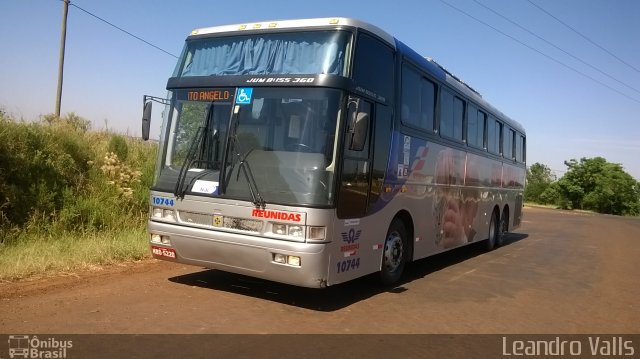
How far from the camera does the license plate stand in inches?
→ 267

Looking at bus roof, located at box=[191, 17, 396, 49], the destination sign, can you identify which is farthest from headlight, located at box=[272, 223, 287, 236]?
bus roof, located at box=[191, 17, 396, 49]

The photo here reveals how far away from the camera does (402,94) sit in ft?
25.6

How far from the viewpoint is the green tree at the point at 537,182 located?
80062 mm

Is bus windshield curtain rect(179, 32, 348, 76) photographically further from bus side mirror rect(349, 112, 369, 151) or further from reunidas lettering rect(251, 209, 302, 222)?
reunidas lettering rect(251, 209, 302, 222)

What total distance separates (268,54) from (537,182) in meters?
84.7

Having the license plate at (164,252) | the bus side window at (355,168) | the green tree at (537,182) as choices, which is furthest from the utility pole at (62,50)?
the green tree at (537,182)

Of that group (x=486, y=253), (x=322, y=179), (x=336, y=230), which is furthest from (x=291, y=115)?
(x=486, y=253)

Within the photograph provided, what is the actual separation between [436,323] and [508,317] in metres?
1.14

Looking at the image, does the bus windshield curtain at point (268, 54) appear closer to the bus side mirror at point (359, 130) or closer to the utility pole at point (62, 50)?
the bus side mirror at point (359, 130)

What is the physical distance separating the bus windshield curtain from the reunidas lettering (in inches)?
66.5

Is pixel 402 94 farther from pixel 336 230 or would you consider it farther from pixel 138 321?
pixel 138 321

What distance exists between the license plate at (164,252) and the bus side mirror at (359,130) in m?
2.71

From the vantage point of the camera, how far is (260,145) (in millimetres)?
6285

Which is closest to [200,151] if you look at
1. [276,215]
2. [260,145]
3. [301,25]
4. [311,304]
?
[260,145]
